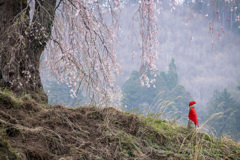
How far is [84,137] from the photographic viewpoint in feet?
8.75

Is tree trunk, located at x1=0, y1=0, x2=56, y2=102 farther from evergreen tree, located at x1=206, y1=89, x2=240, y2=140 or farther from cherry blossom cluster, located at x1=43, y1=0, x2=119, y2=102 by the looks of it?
evergreen tree, located at x1=206, y1=89, x2=240, y2=140

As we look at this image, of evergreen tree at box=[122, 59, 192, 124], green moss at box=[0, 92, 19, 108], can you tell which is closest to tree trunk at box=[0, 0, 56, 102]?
green moss at box=[0, 92, 19, 108]

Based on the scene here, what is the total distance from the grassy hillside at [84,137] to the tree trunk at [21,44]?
1.06m

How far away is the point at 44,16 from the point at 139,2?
1985mm

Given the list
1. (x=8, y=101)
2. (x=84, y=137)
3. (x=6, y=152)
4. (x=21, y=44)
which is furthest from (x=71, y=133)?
(x=21, y=44)

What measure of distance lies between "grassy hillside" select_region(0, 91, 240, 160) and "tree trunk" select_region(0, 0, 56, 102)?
1.06 m

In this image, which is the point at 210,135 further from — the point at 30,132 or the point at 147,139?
the point at 30,132

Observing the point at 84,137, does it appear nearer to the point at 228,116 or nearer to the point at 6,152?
the point at 6,152

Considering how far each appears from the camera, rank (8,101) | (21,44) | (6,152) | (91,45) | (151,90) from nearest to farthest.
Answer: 1. (6,152)
2. (8,101)
3. (21,44)
4. (91,45)
5. (151,90)

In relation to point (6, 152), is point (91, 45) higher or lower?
higher

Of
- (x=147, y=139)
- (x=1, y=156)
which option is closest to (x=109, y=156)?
(x=147, y=139)

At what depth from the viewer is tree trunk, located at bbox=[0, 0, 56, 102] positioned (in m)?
3.76

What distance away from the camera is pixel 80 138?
8.49 ft

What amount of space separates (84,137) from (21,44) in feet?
8.07
